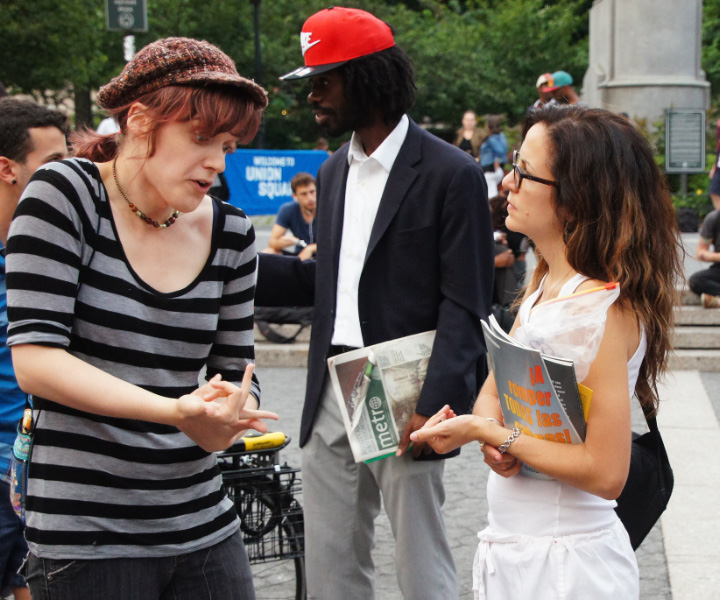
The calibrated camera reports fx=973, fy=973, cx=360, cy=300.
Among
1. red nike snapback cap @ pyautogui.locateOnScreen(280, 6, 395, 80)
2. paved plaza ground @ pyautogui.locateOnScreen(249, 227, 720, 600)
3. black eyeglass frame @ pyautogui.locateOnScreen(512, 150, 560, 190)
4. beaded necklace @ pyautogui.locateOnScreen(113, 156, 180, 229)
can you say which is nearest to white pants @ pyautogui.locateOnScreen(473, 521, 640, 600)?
black eyeglass frame @ pyautogui.locateOnScreen(512, 150, 560, 190)

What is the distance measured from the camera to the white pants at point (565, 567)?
7.12 ft

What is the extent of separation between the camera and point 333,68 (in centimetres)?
326

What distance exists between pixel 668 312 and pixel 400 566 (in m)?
1.43

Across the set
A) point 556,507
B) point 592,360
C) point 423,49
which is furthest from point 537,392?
point 423,49

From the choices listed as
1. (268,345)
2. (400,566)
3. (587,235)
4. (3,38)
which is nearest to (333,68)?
(587,235)

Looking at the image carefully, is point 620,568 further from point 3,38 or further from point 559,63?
point 559,63

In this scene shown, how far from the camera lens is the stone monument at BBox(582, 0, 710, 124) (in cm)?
1487

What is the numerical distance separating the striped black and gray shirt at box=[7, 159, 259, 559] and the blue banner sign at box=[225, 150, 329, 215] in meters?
12.0

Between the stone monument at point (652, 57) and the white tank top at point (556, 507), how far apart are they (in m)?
13.4

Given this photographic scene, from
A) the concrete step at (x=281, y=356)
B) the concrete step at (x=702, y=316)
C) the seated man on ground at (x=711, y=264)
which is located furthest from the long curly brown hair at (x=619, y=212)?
the concrete step at (x=702, y=316)

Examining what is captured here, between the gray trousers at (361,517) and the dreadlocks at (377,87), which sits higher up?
the dreadlocks at (377,87)

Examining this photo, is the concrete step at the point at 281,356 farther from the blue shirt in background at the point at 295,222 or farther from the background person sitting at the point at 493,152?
the background person sitting at the point at 493,152

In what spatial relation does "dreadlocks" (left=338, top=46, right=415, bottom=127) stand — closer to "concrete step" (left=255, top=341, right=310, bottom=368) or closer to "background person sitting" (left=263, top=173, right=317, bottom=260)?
"concrete step" (left=255, top=341, right=310, bottom=368)

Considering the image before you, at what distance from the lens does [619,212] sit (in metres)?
2.21
